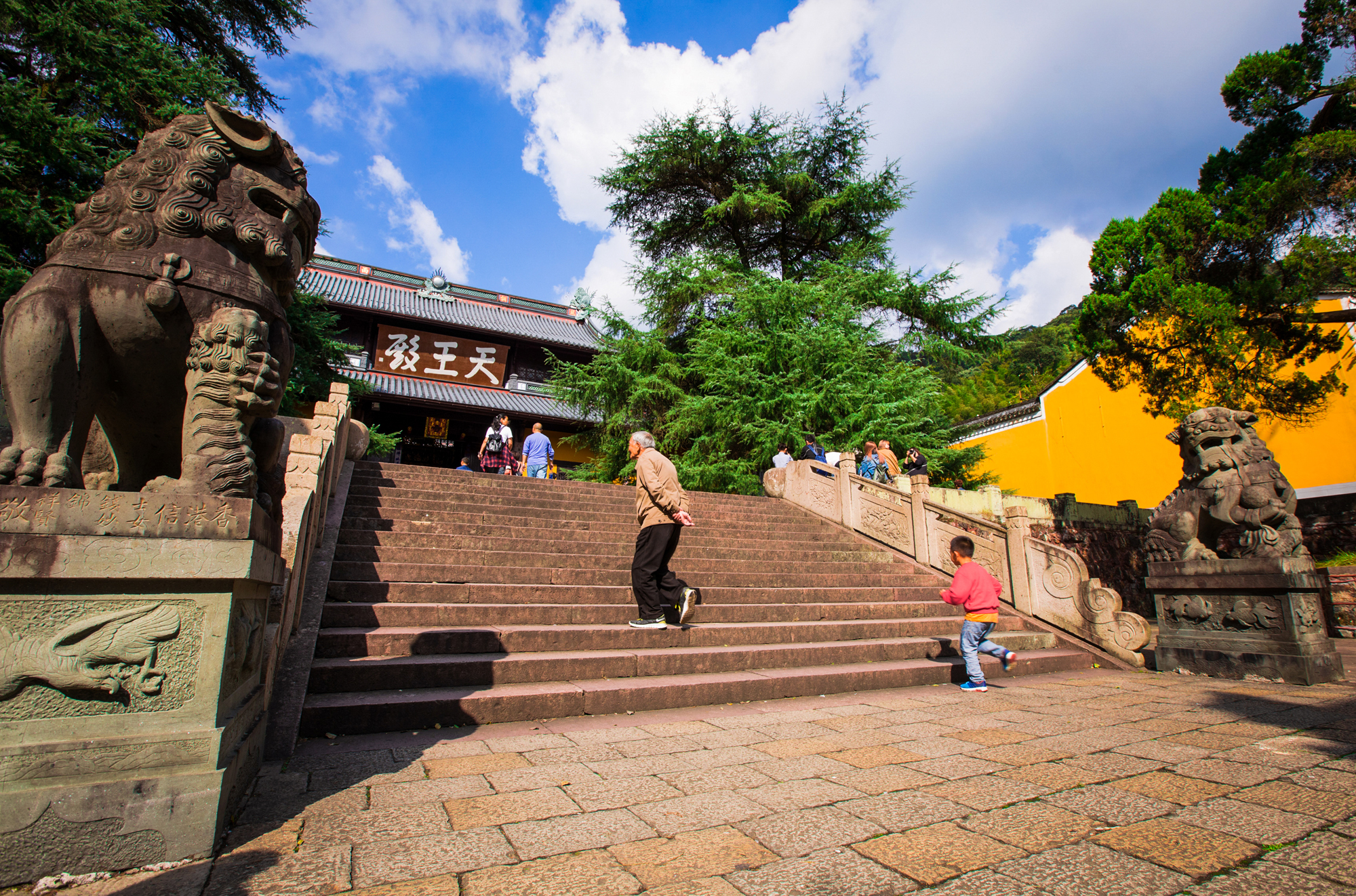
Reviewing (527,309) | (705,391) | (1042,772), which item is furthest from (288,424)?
(527,309)

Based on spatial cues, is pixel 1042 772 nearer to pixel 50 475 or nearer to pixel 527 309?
pixel 50 475

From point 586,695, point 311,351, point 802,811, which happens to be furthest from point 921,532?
point 311,351

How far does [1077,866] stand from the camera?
6.42ft

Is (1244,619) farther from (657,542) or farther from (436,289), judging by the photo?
(436,289)

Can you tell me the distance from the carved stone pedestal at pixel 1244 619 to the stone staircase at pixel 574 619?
0.96 m

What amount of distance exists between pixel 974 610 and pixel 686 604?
2217mm

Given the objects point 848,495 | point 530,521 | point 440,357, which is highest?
point 440,357

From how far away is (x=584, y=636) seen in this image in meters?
4.65

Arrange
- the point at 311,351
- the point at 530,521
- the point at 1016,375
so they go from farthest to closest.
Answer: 1. the point at 1016,375
2. the point at 311,351
3. the point at 530,521

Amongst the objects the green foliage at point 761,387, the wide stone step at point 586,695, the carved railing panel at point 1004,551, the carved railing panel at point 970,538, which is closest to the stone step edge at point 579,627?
the carved railing panel at point 1004,551

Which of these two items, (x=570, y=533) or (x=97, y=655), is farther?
(x=570, y=533)

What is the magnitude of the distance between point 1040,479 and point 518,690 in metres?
20.1

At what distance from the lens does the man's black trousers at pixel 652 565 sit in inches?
199

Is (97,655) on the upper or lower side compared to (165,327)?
lower
